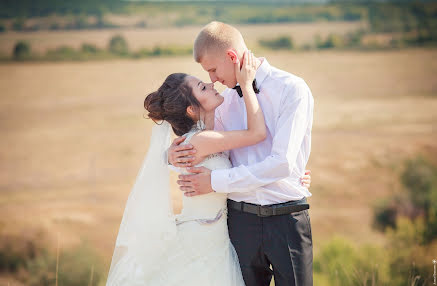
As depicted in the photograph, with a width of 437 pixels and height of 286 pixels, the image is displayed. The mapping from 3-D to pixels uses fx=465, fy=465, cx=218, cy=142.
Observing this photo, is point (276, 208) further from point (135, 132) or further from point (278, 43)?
point (135, 132)

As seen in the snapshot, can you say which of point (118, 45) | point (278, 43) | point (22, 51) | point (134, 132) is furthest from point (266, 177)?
point (134, 132)

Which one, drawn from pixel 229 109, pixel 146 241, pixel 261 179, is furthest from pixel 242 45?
pixel 146 241

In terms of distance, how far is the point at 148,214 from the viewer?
2309mm

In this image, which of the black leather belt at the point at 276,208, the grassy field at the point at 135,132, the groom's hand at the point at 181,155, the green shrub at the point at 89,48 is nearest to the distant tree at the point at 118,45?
the green shrub at the point at 89,48

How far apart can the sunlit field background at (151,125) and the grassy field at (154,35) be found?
103 millimetres

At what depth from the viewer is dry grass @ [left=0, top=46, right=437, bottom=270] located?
31.5 meters

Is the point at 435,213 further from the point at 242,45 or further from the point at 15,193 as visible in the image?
the point at 242,45

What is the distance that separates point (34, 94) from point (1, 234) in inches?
536

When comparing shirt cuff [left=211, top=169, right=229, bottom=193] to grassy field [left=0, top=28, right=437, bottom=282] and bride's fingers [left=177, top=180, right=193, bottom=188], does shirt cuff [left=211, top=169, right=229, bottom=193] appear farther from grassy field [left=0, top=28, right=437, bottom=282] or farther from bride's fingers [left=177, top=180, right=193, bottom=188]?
grassy field [left=0, top=28, right=437, bottom=282]

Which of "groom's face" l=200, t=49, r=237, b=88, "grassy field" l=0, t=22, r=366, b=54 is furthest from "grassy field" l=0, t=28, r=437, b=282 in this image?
"groom's face" l=200, t=49, r=237, b=88

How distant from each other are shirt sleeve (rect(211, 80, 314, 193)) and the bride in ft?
0.58

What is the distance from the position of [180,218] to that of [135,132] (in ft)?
116

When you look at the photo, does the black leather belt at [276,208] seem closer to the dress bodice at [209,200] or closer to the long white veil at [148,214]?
the dress bodice at [209,200]

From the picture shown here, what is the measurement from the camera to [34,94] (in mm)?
37531
